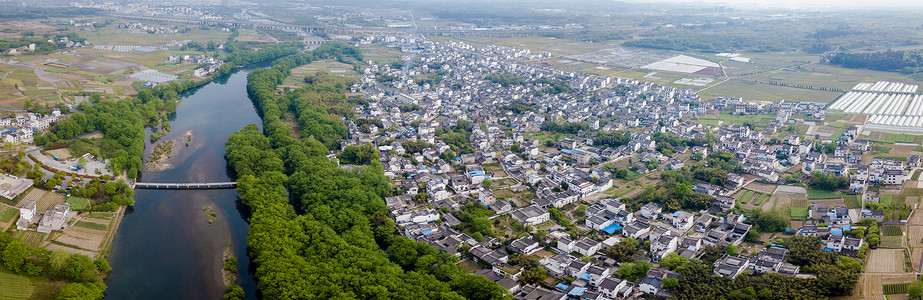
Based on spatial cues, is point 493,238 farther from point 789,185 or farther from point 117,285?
point 789,185

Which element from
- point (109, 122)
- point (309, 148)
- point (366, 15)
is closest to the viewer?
point (309, 148)

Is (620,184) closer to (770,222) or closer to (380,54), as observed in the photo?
(770,222)

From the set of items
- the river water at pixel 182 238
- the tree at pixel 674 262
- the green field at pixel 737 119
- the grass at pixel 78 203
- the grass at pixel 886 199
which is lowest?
the river water at pixel 182 238

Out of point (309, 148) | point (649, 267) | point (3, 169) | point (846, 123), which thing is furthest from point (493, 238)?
point (846, 123)

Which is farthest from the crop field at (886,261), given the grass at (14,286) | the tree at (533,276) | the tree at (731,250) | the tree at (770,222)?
the grass at (14,286)

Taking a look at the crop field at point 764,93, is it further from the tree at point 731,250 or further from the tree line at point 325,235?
the tree line at point 325,235

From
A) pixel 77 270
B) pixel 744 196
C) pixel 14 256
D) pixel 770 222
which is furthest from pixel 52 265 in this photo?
pixel 744 196

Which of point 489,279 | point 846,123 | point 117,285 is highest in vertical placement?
point 846,123
